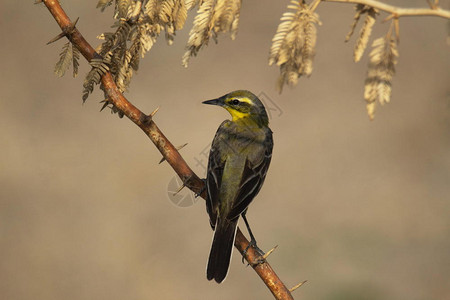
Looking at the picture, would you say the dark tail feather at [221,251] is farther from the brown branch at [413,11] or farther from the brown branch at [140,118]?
the brown branch at [413,11]

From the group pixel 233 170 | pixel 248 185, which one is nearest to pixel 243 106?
pixel 233 170

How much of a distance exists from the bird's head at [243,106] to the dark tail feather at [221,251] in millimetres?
1585

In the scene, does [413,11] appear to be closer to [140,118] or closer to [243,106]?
[140,118]

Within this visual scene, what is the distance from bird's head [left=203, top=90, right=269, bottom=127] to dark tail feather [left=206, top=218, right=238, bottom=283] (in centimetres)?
158

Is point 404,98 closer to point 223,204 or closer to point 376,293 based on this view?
point 376,293

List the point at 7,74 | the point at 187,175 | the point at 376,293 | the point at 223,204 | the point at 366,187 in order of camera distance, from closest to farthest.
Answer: the point at 187,175
the point at 223,204
the point at 376,293
the point at 366,187
the point at 7,74

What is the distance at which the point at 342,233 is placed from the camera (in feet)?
40.6

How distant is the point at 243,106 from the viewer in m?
6.88

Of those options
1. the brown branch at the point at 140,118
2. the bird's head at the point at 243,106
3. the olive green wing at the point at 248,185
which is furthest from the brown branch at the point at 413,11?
the bird's head at the point at 243,106

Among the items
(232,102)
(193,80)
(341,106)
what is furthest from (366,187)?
(232,102)

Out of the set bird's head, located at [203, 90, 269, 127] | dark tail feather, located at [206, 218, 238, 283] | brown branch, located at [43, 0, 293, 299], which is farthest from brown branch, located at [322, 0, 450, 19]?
bird's head, located at [203, 90, 269, 127]

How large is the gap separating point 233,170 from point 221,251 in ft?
3.38

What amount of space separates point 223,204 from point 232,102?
4.61 ft

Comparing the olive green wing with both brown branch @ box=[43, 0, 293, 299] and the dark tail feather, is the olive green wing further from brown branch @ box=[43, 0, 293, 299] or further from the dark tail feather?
brown branch @ box=[43, 0, 293, 299]
